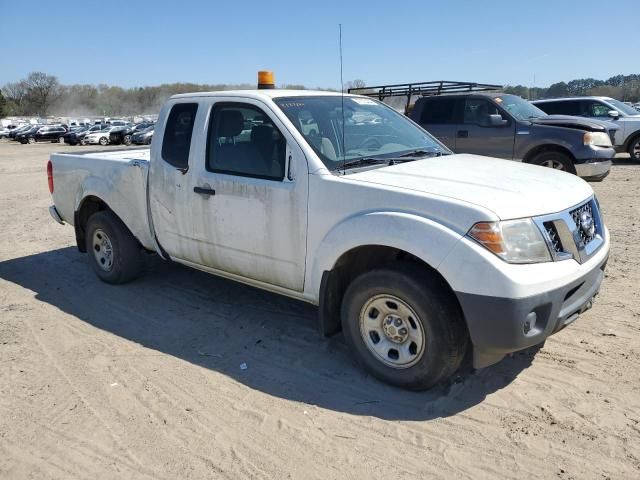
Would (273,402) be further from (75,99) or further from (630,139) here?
(75,99)

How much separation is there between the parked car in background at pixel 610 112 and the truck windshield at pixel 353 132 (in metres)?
11.4

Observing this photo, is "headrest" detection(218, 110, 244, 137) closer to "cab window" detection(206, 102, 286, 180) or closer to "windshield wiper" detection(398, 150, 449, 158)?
"cab window" detection(206, 102, 286, 180)

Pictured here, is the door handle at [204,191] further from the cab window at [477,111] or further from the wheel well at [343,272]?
the cab window at [477,111]

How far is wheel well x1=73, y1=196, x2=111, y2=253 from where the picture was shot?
230 inches

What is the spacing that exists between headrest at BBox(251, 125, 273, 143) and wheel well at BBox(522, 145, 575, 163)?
23.9ft

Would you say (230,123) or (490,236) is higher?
(230,123)

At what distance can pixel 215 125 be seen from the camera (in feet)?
14.3

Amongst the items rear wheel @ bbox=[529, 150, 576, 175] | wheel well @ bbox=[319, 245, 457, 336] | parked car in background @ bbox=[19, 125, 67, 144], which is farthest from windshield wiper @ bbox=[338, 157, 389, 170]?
parked car in background @ bbox=[19, 125, 67, 144]


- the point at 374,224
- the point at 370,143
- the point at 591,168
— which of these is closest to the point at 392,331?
the point at 374,224

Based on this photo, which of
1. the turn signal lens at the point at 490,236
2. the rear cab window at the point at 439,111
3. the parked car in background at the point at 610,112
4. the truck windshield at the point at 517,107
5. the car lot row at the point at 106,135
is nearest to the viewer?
the turn signal lens at the point at 490,236

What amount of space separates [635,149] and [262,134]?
535 inches

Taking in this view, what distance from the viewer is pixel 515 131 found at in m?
10.0

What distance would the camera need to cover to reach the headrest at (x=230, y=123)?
421cm

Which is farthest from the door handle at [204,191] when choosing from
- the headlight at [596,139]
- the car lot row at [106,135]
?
the car lot row at [106,135]
